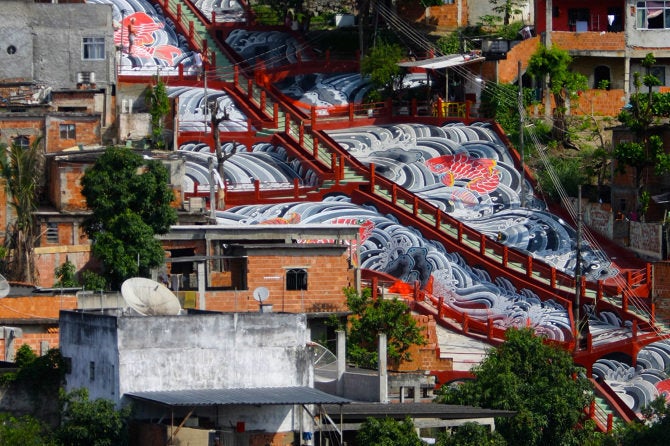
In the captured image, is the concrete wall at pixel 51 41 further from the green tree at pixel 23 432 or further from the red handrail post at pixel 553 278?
the green tree at pixel 23 432

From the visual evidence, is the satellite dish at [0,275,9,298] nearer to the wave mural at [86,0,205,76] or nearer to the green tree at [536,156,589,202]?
the green tree at [536,156,589,202]

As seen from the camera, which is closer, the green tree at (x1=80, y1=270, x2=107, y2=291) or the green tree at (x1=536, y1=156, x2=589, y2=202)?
the green tree at (x1=80, y1=270, x2=107, y2=291)

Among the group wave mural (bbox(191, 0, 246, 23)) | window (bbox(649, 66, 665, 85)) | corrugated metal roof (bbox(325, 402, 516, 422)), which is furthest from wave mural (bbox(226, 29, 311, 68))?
corrugated metal roof (bbox(325, 402, 516, 422))

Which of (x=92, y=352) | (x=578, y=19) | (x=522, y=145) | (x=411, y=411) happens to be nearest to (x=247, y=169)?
(x=522, y=145)

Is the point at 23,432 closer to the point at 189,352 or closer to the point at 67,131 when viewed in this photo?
the point at 189,352

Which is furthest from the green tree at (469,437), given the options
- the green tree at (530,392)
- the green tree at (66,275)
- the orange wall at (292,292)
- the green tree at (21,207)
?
the green tree at (21,207)

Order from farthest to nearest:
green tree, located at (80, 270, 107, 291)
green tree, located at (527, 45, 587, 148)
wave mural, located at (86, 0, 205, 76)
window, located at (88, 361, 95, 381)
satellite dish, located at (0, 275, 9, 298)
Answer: wave mural, located at (86, 0, 205, 76) → green tree, located at (527, 45, 587, 148) → green tree, located at (80, 270, 107, 291) → satellite dish, located at (0, 275, 9, 298) → window, located at (88, 361, 95, 381)

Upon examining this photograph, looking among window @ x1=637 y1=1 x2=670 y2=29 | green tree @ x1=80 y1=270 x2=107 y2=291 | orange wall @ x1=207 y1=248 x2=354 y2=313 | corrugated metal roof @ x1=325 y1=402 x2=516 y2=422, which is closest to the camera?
corrugated metal roof @ x1=325 y1=402 x2=516 y2=422
